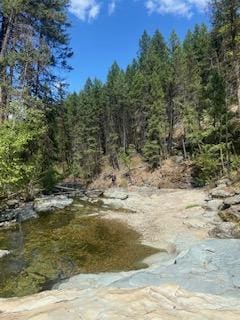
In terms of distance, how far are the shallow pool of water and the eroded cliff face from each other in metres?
0.81

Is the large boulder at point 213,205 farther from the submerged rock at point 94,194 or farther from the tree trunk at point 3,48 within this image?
the tree trunk at point 3,48

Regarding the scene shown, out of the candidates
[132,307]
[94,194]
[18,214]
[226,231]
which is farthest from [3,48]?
[132,307]

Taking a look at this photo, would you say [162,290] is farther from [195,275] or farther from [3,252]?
[3,252]

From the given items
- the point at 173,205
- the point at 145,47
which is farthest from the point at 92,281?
the point at 145,47

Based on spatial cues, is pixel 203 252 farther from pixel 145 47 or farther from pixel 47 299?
pixel 145 47

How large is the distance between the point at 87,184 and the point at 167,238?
4144 centimetres

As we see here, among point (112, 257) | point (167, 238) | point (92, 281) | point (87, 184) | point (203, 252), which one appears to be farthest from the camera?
point (87, 184)

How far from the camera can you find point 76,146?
206ft

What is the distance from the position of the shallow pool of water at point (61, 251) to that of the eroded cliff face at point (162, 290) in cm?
81

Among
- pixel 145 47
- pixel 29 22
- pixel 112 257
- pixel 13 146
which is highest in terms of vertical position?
pixel 145 47

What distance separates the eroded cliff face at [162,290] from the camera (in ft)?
19.9

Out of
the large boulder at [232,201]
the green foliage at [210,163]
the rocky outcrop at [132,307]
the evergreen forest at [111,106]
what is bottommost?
the rocky outcrop at [132,307]

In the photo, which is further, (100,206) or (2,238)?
(100,206)

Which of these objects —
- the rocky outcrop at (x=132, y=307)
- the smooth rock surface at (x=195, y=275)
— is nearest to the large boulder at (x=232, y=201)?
the smooth rock surface at (x=195, y=275)
